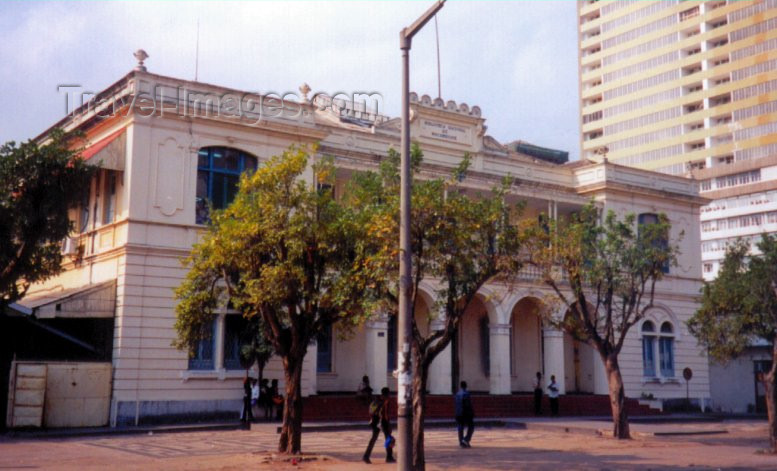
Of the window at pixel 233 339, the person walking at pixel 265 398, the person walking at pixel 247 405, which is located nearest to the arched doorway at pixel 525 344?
the person walking at pixel 265 398

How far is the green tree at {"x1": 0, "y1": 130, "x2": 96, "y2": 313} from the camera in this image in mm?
21188

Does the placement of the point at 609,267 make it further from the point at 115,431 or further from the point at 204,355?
the point at 115,431

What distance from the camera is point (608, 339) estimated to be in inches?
936

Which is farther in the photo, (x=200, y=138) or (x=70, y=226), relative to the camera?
(x=200, y=138)

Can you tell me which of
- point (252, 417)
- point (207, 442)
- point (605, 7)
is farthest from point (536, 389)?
point (605, 7)

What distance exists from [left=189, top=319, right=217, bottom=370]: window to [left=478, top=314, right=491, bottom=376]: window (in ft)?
43.4

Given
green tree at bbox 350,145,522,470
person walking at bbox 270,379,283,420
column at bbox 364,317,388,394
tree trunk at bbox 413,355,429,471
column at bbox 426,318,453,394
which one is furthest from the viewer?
column at bbox 426,318,453,394

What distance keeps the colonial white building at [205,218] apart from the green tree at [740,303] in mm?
6651

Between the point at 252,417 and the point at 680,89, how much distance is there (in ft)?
199

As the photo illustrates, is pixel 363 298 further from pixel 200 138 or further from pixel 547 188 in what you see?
pixel 547 188

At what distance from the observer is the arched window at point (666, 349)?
36375 millimetres

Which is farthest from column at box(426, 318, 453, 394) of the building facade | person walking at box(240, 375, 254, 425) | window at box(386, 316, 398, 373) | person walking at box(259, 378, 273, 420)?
the building facade

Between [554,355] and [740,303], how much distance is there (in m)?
9.25

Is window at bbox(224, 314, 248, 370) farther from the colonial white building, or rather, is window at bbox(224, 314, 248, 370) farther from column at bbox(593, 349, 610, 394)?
column at bbox(593, 349, 610, 394)
